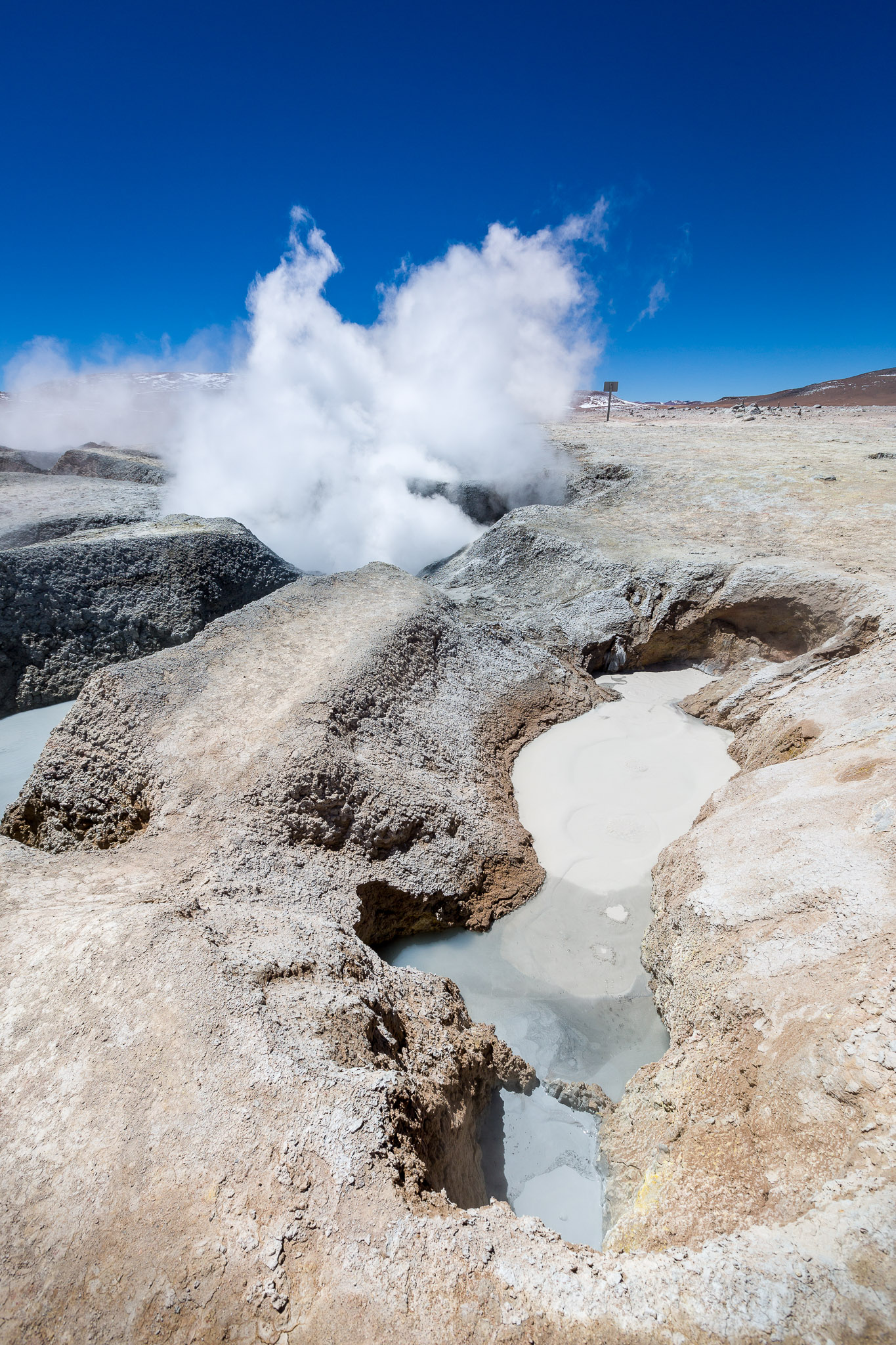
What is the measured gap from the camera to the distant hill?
112 ft

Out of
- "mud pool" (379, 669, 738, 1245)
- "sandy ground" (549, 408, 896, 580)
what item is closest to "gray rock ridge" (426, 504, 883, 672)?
"sandy ground" (549, 408, 896, 580)

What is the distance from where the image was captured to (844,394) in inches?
1496

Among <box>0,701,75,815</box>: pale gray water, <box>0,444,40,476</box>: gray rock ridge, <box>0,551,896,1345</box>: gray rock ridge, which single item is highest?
<box>0,444,40,476</box>: gray rock ridge

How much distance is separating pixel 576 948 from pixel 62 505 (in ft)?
36.3

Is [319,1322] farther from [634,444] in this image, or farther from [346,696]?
[634,444]

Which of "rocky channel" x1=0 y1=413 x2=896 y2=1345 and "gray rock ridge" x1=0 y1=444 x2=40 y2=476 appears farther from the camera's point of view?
"gray rock ridge" x1=0 y1=444 x2=40 y2=476

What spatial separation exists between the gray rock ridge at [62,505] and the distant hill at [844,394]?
1387 inches

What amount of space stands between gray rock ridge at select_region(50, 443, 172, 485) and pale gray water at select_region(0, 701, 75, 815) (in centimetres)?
863

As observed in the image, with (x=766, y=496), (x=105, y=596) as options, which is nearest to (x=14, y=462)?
(x=105, y=596)

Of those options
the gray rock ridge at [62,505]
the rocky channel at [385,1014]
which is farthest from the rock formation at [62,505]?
the rocky channel at [385,1014]

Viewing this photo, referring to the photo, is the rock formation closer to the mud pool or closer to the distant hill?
the mud pool

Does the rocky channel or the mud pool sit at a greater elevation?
the rocky channel

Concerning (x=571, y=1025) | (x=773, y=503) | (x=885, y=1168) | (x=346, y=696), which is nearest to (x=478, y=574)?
(x=773, y=503)

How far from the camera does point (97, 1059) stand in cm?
219
